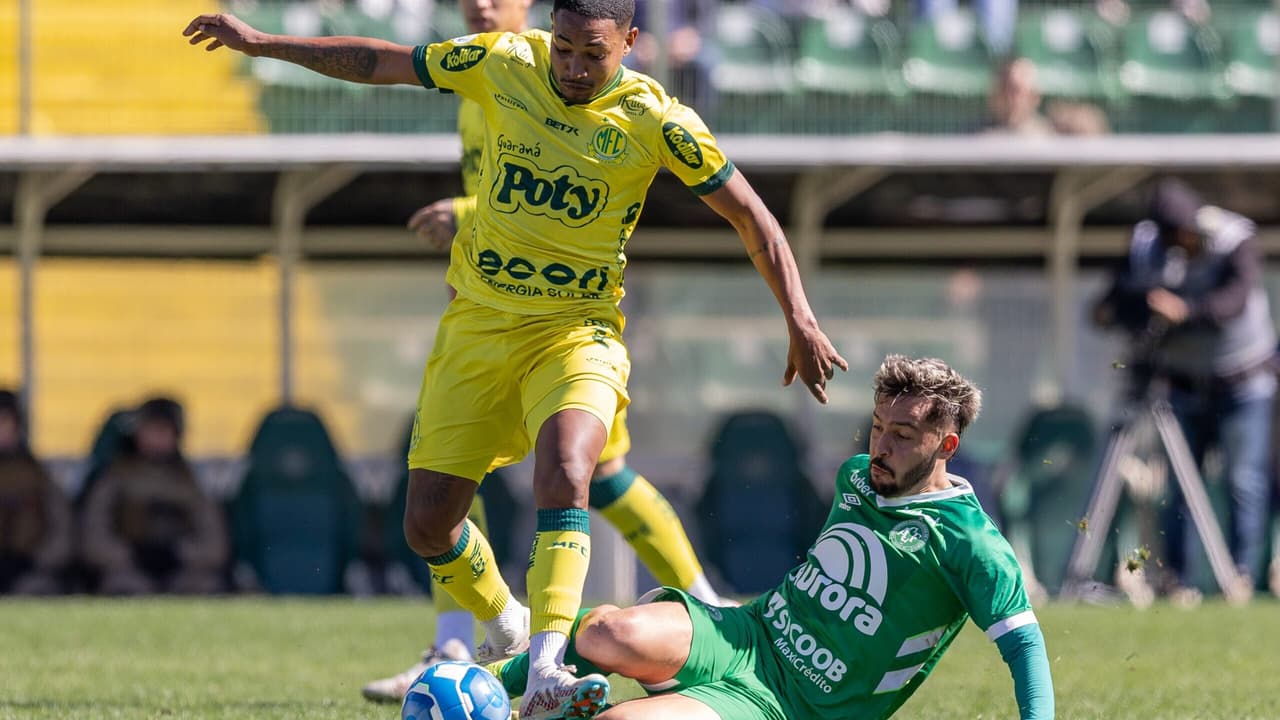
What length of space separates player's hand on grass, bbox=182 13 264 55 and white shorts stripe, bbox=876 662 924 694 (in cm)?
260

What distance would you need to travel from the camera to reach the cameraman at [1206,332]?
11.8m

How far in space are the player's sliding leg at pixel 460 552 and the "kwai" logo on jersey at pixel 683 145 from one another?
1214mm

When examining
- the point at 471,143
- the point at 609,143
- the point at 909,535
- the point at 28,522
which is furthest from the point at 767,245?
the point at 28,522

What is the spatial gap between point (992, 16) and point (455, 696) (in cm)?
1053

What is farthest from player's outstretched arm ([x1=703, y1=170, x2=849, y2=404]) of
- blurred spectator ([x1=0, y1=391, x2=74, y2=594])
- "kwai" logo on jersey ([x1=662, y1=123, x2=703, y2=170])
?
Answer: blurred spectator ([x1=0, y1=391, x2=74, y2=594])

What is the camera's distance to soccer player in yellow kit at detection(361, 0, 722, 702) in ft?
22.4

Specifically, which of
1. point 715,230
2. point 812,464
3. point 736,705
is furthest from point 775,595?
point 715,230

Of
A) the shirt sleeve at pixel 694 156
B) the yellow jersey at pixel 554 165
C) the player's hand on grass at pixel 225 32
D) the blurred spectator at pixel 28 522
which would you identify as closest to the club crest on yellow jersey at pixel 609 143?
the yellow jersey at pixel 554 165

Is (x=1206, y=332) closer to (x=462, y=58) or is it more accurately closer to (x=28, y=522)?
(x=462, y=58)

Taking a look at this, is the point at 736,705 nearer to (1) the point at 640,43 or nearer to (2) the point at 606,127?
(2) the point at 606,127

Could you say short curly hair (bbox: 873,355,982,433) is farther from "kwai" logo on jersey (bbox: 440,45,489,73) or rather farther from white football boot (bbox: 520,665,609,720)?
"kwai" logo on jersey (bbox: 440,45,489,73)

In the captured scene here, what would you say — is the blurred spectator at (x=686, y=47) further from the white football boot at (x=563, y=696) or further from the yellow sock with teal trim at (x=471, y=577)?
the white football boot at (x=563, y=696)

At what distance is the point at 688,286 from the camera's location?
15.7m

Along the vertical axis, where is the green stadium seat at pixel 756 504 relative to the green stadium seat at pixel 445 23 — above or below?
below
